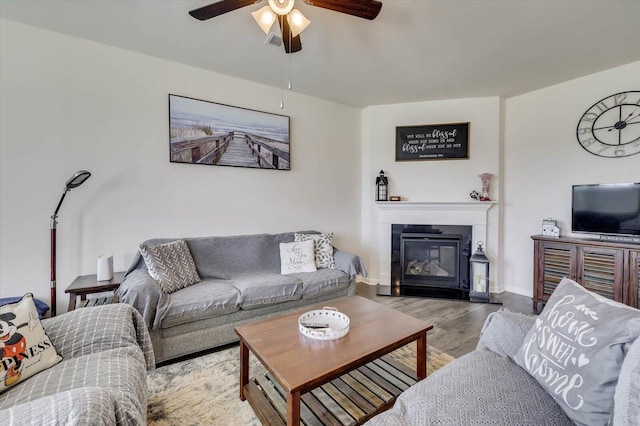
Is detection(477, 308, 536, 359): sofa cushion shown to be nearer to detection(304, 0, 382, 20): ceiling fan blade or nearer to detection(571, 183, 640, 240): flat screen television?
detection(304, 0, 382, 20): ceiling fan blade

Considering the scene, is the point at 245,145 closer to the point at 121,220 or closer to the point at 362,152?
the point at 121,220

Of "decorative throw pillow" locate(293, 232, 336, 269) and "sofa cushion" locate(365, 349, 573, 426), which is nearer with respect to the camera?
"sofa cushion" locate(365, 349, 573, 426)

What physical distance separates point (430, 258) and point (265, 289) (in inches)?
96.3

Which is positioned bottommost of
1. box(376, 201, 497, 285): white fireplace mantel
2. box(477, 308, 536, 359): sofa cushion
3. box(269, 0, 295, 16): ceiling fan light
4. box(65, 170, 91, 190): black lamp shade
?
box(477, 308, 536, 359): sofa cushion

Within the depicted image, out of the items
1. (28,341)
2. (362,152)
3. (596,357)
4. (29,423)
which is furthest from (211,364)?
(362,152)

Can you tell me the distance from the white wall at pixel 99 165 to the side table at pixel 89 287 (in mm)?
252

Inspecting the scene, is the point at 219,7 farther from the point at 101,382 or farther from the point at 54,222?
the point at 54,222

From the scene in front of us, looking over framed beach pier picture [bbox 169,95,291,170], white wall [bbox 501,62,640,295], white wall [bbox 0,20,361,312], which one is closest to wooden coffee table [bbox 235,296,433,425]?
white wall [bbox 0,20,361,312]

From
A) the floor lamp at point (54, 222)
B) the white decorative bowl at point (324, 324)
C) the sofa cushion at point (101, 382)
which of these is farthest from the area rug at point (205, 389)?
the floor lamp at point (54, 222)

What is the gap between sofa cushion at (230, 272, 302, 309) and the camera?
7.68 feet

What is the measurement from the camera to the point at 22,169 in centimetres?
224

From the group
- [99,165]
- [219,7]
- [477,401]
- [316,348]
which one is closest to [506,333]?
[477,401]

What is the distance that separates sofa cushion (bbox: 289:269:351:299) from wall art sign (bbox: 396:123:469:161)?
6.44 feet

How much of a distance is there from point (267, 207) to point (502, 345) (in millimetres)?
2639
